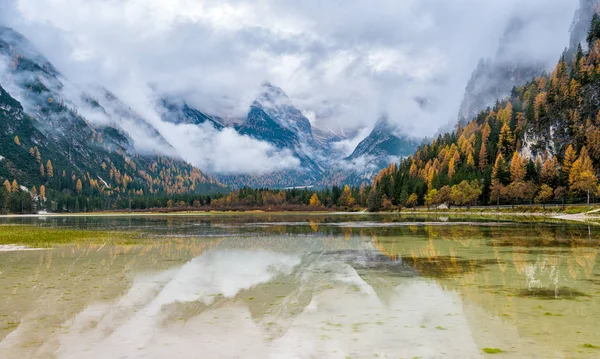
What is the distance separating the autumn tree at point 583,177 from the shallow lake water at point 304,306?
328 feet

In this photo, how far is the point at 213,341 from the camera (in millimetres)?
15148

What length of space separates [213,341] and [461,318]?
9.61 metres

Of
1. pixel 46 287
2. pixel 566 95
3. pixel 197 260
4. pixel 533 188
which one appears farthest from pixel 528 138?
pixel 46 287

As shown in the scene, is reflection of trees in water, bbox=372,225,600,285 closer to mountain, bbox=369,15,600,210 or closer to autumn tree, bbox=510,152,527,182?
mountain, bbox=369,15,600,210

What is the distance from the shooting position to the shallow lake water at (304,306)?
1442 centimetres

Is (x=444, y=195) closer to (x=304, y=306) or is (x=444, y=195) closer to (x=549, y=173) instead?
(x=549, y=173)

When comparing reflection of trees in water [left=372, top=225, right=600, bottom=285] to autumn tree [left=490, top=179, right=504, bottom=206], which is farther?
autumn tree [left=490, top=179, right=504, bottom=206]

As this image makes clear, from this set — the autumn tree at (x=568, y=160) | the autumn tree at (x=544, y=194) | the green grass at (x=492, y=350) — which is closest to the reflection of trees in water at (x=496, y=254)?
the green grass at (x=492, y=350)

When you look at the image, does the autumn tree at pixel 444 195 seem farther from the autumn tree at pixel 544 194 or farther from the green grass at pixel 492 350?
the green grass at pixel 492 350

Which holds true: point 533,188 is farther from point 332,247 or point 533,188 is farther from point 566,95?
point 332,247

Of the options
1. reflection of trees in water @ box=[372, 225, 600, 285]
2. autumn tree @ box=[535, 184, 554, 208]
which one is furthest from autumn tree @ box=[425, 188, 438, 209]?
reflection of trees in water @ box=[372, 225, 600, 285]

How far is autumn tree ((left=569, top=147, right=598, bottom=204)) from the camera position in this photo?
399 feet

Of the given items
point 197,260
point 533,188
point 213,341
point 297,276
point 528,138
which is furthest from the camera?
point 528,138

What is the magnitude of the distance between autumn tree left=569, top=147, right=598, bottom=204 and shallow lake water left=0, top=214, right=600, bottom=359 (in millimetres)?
99947
